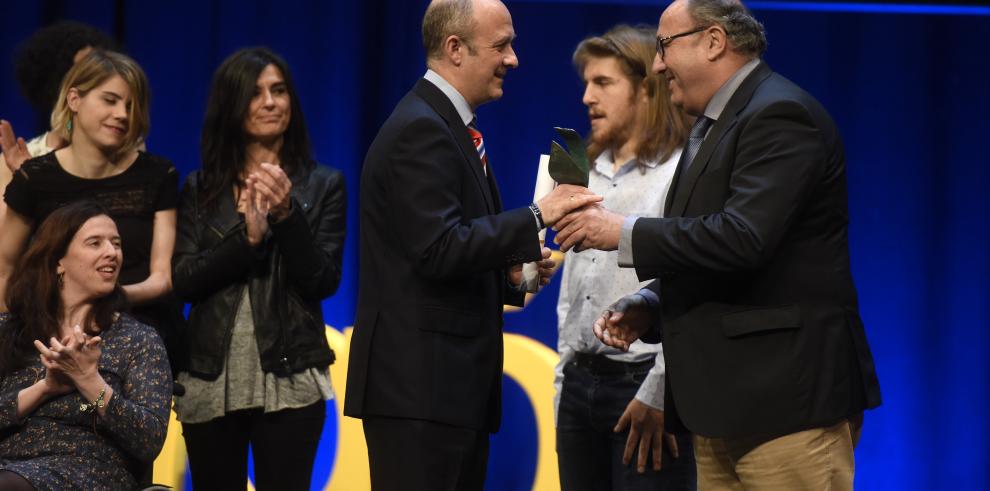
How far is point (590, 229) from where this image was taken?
2.36m

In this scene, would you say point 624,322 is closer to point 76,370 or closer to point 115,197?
point 76,370

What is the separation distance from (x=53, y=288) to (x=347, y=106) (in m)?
1.97

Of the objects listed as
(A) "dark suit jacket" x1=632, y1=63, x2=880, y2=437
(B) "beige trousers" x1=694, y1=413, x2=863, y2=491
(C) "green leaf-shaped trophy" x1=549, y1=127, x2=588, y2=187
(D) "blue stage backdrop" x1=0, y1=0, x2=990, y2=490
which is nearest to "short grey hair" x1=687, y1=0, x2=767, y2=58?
(A) "dark suit jacket" x1=632, y1=63, x2=880, y2=437

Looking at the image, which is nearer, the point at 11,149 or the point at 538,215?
the point at 538,215

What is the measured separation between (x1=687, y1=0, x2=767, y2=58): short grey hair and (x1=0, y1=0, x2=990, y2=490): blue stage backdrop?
2393mm

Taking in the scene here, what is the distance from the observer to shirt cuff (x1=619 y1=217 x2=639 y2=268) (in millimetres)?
2303

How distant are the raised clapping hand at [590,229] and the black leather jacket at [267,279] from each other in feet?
2.93

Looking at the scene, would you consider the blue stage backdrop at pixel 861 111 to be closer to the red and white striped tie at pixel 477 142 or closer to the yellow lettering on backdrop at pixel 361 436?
the yellow lettering on backdrop at pixel 361 436

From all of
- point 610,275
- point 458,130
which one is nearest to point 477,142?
point 458,130

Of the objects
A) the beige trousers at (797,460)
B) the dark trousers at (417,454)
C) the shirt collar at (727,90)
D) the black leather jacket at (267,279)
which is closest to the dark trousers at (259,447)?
the black leather jacket at (267,279)

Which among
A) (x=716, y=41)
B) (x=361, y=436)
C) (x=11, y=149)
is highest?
(x=716, y=41)

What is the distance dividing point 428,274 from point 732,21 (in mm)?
850

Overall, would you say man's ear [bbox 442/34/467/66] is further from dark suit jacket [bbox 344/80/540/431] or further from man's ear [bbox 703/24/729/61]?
man's ear [bbox 703/24/729/61]

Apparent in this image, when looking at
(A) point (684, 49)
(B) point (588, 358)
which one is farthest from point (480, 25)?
(B) point (588, 358)
